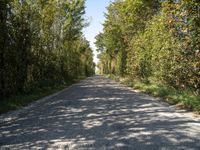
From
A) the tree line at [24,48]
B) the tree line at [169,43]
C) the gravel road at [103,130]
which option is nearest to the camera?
the gravel road at [103,130]

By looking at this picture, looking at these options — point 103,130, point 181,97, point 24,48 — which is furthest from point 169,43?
point 103,130

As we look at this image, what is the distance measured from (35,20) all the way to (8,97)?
25.6ft

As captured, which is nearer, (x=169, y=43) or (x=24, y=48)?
(x=169, y=43)

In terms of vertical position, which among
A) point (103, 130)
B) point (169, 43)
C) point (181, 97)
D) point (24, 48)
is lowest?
point (103, 130)

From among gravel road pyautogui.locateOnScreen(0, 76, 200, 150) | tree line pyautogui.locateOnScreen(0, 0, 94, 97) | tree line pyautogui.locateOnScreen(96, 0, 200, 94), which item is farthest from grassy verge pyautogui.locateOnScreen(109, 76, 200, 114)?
tree line pyautogui.locateOnScreen(0, 0, 94, 97)

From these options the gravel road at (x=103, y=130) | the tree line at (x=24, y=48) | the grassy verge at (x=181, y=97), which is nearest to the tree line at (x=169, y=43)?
the grassy verge at (x=181, y=97)

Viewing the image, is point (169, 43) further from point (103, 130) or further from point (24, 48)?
point (103, 130)

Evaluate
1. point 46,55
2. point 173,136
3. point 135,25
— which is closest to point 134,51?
point 135,25

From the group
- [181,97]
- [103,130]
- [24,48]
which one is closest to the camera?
[103,130]

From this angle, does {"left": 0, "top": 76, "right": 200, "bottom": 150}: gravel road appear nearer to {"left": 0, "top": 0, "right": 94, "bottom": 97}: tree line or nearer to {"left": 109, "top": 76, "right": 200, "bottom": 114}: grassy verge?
{"left": 109, "top": 76, "right": 200, "bottom": 114}: grassy verge

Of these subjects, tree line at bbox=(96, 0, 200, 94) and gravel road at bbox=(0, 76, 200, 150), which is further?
tree line at bbox=(96, 0, 200, 94)

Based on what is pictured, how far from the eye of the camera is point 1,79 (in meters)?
17.7

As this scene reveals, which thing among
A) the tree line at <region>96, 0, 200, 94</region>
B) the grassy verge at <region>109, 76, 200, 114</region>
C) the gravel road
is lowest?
the gravel road

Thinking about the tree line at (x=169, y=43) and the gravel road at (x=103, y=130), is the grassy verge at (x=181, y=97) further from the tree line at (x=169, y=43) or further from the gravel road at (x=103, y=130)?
the gravel road at (x=103, y=130)
